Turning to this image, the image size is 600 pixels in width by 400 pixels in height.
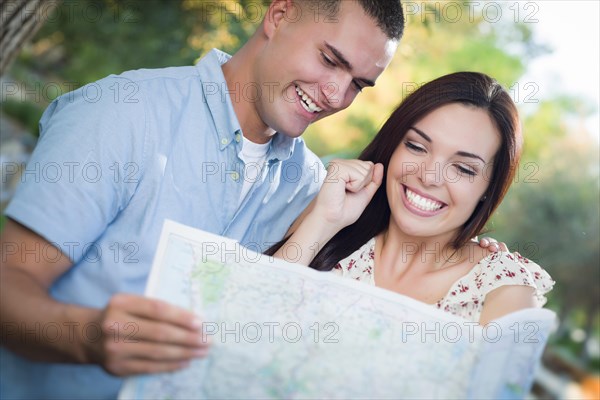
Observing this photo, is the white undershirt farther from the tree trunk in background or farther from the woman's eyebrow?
the tree trunk in background

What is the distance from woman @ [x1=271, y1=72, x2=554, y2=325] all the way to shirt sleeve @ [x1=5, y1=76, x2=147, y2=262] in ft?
2.05

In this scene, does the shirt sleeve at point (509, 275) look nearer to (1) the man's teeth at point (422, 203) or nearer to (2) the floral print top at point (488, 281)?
(2) the floral print top at point (488, 281)

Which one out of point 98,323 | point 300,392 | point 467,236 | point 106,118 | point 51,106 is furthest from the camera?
point 467,236

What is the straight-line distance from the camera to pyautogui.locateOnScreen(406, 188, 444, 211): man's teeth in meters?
2.43

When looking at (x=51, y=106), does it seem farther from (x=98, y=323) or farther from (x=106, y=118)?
(x=98, y=323)

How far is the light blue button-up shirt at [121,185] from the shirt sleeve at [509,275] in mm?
808

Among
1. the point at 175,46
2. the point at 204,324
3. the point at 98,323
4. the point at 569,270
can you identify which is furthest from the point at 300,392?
the point at 569,270

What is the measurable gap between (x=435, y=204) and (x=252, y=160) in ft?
2.27

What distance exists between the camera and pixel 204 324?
1.72 m

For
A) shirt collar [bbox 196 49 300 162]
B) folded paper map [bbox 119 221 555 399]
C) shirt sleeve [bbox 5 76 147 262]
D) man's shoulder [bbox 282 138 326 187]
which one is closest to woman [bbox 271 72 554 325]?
man's shoulder [bbox 282 138 326 187]

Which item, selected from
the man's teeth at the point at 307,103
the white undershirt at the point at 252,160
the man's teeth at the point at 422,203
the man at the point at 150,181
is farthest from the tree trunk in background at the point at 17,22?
the man's teeth at the point at 422,203

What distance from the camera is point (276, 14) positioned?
2.66 m

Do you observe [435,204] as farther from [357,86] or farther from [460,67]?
[460,67]

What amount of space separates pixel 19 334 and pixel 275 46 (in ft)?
4.42
